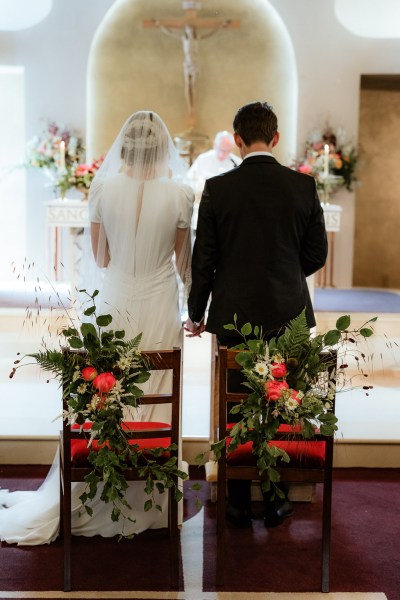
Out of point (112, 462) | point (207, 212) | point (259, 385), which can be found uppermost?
point (207, 212)

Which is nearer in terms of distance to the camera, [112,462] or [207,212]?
[112,462]

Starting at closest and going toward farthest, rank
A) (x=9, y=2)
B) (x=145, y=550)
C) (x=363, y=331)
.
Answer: (x=363, y=331)
(x=145, y=550)
(x=9, y=2)

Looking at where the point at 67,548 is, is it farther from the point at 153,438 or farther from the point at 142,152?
the point at 142,152

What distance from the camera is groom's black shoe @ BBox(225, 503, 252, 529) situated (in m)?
3.41

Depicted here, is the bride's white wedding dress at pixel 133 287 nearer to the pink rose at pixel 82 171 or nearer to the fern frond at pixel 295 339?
the fern frond at pixel 295 339

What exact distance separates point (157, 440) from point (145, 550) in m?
Answer: 0.54

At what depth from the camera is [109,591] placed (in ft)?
9.35

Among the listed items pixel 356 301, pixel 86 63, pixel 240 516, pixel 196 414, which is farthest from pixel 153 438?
pixel 86 63

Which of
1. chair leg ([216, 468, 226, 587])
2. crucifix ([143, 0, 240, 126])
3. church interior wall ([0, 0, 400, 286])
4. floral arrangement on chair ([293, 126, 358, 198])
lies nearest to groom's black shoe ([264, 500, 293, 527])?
chair leg ([216, 468, 226, 587])

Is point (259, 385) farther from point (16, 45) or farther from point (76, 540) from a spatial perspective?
point (16, 45)

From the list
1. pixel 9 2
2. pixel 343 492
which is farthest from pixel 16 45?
pixel 343 492

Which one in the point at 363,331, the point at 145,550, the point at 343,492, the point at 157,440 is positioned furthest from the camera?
the point at 343,492

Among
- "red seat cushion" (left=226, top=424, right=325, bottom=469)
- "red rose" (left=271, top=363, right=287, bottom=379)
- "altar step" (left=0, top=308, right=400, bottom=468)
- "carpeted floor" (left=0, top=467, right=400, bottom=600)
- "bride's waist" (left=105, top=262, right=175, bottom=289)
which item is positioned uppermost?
"bride's waist" (left=105, top=262, right=175, bottom=289)

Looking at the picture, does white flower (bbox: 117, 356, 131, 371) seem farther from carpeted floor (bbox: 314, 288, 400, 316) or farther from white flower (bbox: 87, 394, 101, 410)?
carpeted floor (bbox: 314, 288, 400, 316)
